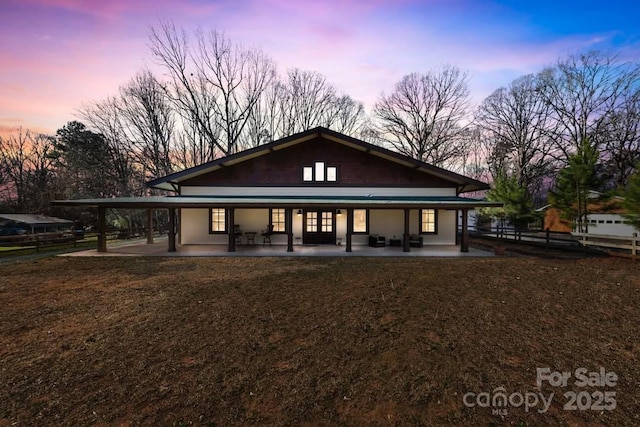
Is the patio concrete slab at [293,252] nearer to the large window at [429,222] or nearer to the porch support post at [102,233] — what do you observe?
the porch support post at [102,233]

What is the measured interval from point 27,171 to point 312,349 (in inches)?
1622

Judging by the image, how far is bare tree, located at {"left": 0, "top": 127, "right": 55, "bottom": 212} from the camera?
86.9ft

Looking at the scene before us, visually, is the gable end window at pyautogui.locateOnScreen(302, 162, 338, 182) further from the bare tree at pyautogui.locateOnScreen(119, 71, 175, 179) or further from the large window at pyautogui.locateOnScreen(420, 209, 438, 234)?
the bare tree at pyautogui.locateOnScreen(119, 71, 175, 179)

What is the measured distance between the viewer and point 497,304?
510 centimetres

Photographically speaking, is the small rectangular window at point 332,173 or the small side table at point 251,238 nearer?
the small side table at point 251,238

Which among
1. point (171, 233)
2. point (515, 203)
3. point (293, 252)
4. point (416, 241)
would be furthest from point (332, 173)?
point (515, 203)

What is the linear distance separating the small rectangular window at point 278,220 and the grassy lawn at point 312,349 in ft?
23.3

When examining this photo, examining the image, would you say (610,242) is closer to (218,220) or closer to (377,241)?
(377,241)

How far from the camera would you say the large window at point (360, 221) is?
548 inches

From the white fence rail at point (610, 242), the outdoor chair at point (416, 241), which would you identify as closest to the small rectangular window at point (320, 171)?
the outdoor chair at point (416, 241)

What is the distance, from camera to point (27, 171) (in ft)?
95.1

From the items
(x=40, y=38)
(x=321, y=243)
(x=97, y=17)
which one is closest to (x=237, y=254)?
(x=321, y=243)

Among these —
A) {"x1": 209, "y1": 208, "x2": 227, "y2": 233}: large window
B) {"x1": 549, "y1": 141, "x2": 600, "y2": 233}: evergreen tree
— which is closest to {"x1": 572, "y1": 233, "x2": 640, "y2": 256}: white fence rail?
{"x1": 549, "y1": 141, "x2": 600, "y2": 233}: evergreen tree

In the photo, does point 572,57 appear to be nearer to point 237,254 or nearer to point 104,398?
point 237,254
